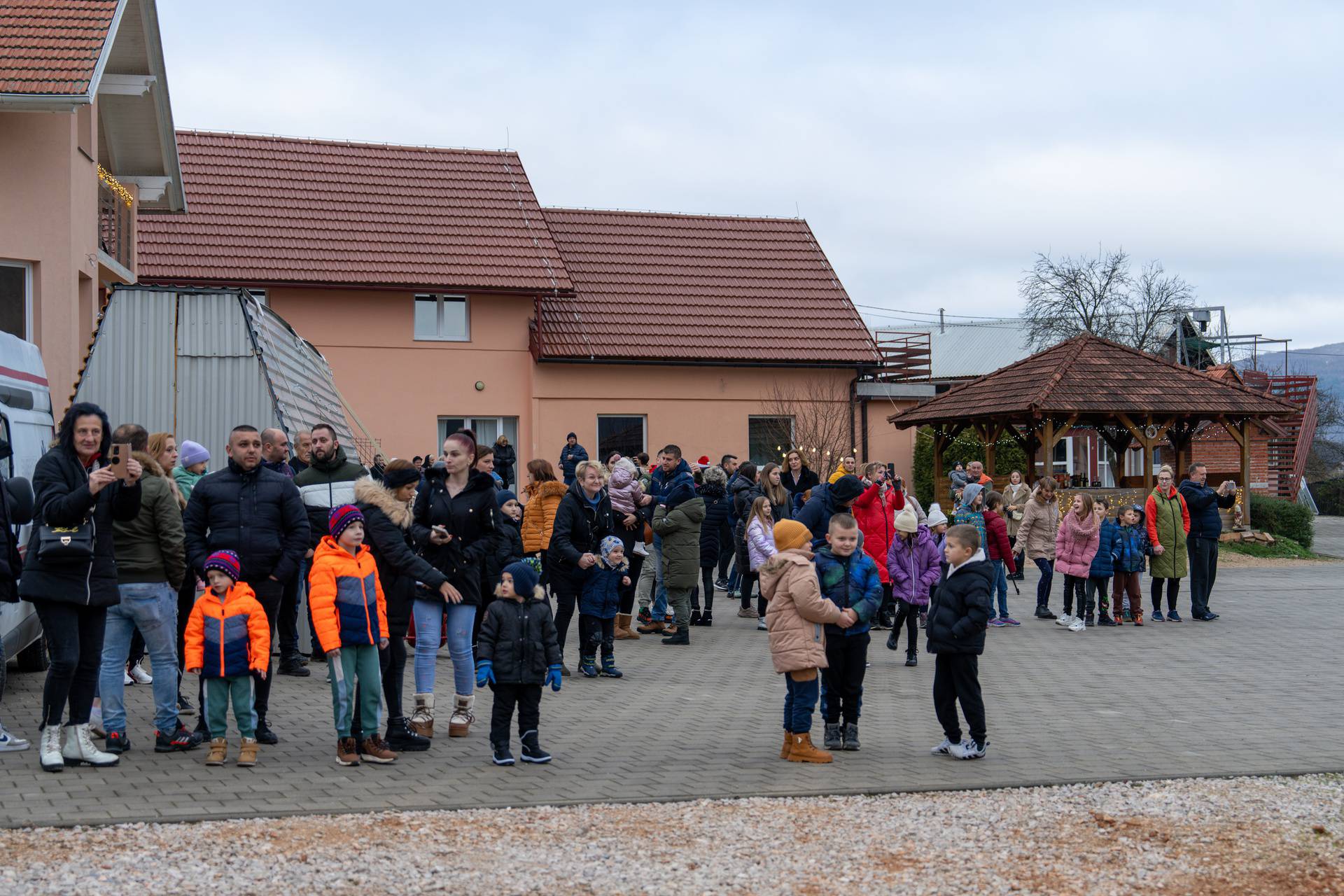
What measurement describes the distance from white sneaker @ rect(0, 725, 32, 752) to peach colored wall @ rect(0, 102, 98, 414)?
9.03m

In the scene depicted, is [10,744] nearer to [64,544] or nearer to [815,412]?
[64,544]

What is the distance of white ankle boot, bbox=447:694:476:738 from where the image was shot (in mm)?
8930

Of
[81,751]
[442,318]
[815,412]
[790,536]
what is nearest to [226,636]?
[81,751]

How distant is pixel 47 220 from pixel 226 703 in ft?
Answer: 35.7

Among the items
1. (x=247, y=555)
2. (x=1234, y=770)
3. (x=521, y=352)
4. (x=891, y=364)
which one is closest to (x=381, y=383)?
(x=521, y=352)

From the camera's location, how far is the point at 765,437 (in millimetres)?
32219

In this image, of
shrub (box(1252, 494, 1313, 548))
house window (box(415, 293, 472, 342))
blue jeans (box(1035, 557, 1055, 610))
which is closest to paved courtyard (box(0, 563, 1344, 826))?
blue jeans (box(1035, 557, 1055, 610))

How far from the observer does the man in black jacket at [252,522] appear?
824cm

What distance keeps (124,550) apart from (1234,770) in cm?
662

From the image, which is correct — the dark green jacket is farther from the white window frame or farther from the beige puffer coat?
the white window frame

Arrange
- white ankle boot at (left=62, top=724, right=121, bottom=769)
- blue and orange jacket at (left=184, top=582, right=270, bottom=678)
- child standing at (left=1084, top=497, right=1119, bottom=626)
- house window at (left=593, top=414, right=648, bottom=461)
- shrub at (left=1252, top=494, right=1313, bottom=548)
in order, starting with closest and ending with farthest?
white ankle boot at (left=62, top=724, right=121, bottom=769) → blue and orange jacket at (left=184, top=582, right=270, bottom=678) → child standing at (left=1084, top=497, right=1119, bottom=626) → shrub at (left=1252, top=494, right=1313, bottom=548) → house window at (left=593, top=414, right=648, bottom=461)

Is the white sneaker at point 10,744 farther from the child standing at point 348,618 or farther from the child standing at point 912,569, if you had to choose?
the child standing at point 912,569

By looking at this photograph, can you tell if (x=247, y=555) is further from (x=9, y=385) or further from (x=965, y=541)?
(x=965, y=541)

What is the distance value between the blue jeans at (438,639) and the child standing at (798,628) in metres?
1.97
